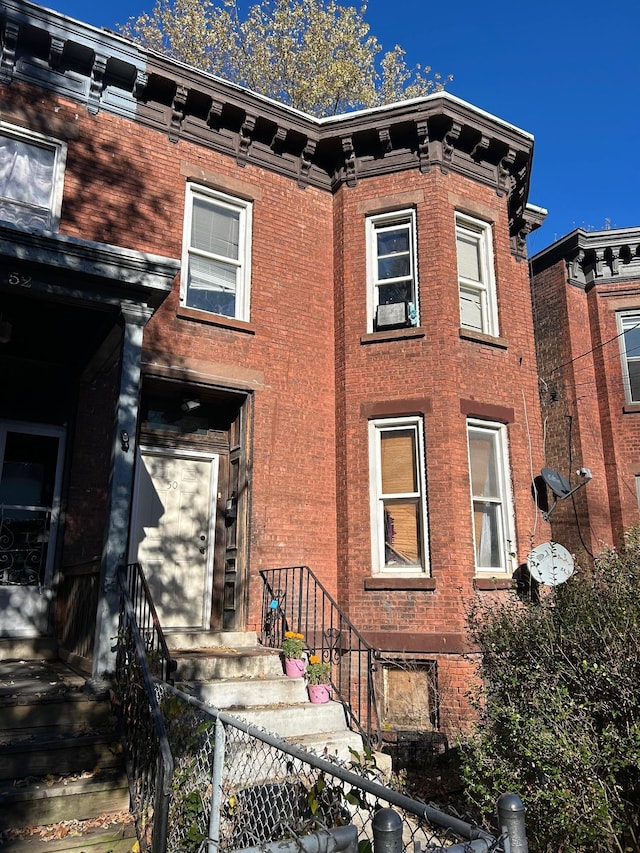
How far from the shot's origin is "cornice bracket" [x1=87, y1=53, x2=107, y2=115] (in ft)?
28.9

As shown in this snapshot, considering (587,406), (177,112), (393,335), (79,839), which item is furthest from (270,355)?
(587,406)

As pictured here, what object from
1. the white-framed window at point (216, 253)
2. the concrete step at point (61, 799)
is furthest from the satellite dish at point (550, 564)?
the concrete step at point (61, 799)

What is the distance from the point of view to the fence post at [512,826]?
1937mm

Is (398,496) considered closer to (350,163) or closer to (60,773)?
(350,163)

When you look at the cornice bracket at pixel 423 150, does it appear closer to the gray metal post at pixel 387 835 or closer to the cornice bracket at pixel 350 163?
the cornice bracket at pixel 350 163

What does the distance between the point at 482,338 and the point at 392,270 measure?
68.8 inches

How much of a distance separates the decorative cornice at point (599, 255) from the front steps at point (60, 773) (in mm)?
12450

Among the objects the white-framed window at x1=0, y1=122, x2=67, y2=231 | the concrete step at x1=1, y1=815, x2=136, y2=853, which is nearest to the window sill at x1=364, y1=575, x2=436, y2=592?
the concrete step at x1=1, y1=815, x2=136, y2=853

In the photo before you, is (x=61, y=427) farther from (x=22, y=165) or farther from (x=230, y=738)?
(x=230, y=738)

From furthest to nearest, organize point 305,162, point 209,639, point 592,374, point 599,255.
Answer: point 599,255
point 592,374
point 305,162
point 209,639

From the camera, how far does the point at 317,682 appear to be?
22.8 feet

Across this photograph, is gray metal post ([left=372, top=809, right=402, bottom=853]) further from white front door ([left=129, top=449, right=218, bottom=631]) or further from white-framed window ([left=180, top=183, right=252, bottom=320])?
white-framed window ([left=180, top=183, right=252, bottom=320])

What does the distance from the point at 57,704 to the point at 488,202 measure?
9.29 metres

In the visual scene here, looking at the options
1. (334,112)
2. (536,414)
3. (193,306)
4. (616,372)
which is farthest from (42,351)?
(334,112)
